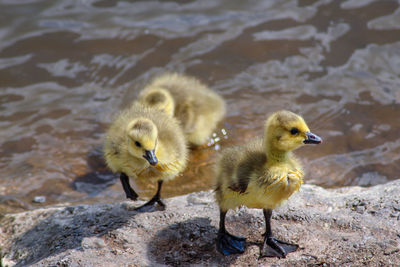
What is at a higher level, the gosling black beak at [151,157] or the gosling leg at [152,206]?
the gosling black beak at [151,157]

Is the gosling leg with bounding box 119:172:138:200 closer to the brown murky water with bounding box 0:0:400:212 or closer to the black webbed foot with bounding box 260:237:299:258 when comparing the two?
the brown murky water with bounding box 0:0:400:212

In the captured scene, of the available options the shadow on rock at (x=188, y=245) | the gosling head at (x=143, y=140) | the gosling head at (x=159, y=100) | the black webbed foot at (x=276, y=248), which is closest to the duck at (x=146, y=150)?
the gosling head at (x=143, y=140)

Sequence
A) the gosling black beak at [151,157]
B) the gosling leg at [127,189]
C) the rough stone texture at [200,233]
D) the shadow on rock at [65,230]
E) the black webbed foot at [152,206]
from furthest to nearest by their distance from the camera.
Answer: the gosling leg at [127,189], the black webbed foot at [152,206], the gosling black beak at [151,157], the shadow on rock at [65,230], the rough stone texture at [200,233]

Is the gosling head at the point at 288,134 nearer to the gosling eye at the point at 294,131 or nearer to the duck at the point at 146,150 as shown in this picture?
the gosling eye at the point at 294,131

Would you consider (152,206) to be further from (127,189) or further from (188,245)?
(188,245)

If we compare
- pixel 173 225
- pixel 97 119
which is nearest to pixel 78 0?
pixel 97 119

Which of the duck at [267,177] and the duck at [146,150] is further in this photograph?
the duck at [146,150]
